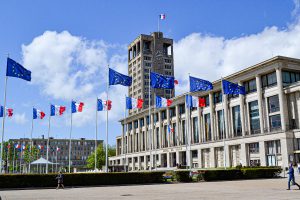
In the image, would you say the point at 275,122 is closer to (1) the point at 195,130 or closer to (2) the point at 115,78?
(1) the point at 195,130

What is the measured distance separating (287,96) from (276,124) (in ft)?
16.4

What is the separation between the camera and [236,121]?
225ft

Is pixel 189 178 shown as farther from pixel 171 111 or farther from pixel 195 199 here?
pixel 171 111

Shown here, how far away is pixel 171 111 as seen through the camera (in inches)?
3681

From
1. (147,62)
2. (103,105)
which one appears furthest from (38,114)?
(147,62)

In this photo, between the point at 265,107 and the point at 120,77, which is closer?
the point at 120,77

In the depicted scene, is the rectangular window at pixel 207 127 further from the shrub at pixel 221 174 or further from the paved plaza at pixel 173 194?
the paved plaza at pixel 173 194

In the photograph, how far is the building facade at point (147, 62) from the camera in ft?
490

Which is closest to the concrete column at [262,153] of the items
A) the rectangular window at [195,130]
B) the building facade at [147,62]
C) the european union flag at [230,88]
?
the european union flag at [230,88]

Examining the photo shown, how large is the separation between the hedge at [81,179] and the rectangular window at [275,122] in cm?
2833

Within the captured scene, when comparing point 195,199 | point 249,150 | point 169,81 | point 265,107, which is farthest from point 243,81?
point 195,199

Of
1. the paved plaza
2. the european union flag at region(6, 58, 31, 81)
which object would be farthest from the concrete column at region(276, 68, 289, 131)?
the european union flag at region(6, 58, 31, 81)

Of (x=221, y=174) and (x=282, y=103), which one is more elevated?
(x=282, y=103)

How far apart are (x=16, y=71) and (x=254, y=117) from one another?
1720 inches
